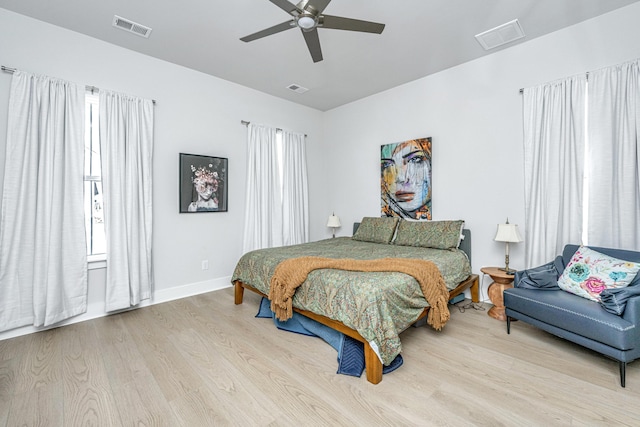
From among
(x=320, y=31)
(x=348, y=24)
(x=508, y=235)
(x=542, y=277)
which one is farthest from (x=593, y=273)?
(x=320, y=31)

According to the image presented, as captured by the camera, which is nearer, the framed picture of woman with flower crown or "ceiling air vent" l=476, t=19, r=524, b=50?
"ceiling air vent" l=476, t=19, r=524, b=50

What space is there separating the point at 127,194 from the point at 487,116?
427cm

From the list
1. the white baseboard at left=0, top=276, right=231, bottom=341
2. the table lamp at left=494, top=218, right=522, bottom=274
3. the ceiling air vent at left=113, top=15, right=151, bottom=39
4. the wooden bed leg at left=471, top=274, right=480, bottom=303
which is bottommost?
the white baseboard at left=0, top=276, right=231, bottom=341

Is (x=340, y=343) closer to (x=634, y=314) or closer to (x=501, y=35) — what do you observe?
(x=634, y=314)

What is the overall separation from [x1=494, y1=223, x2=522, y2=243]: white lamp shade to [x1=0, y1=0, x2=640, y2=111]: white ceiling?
2007 millimetres

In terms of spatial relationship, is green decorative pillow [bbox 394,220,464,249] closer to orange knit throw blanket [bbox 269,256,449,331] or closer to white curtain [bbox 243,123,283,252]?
orange knit throw blanket [bbox 269,256,449,331]

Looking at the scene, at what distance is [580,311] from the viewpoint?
2.06 meters

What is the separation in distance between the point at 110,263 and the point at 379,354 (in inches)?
116

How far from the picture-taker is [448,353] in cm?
230

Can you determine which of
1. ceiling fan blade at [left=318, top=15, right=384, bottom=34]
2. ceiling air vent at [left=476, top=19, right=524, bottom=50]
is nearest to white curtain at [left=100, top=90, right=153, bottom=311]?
Result: ceiling fan blade at [left=318, top=15, right=384, bottom=34]

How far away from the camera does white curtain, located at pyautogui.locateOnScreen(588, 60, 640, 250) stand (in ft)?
8.22

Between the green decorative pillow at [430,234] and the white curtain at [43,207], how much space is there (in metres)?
3.65

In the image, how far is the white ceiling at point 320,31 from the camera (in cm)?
253

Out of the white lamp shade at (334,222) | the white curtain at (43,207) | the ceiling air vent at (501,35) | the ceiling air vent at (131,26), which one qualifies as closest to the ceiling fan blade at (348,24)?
the ceiling air vent at (501,35)
